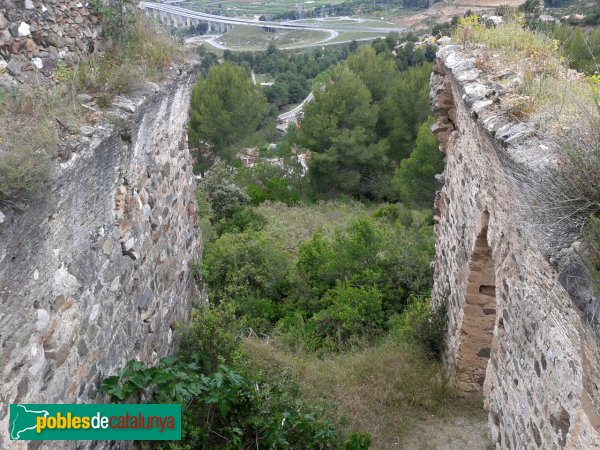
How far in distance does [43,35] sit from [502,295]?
3187 millimetres

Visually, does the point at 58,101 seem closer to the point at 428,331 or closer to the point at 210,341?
the point at 210,341

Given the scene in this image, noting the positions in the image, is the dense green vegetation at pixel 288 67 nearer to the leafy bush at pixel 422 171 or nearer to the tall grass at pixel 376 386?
the leafy bush at pixel 422 171

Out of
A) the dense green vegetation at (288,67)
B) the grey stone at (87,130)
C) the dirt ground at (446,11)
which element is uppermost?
the grey stone at (87,130)

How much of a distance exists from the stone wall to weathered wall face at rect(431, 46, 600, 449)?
106 inches

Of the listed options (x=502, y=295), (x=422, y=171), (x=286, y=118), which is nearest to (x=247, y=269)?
(x=502, y=295)

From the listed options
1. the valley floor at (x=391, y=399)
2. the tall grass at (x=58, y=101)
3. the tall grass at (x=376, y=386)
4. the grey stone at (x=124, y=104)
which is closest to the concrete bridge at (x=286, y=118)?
the tall grass at (x=376, y=386)

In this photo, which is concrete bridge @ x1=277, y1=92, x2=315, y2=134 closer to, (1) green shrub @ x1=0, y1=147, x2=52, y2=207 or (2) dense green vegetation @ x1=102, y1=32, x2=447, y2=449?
(2) dense green vegetation @ x1=102, y1=32, x2=447, y2=449

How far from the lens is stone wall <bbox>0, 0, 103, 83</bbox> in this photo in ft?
9.68

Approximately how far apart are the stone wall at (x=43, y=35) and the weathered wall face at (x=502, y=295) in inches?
106

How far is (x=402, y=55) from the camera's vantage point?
68.7 feet

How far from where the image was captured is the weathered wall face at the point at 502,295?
2314mm

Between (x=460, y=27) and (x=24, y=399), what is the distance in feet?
18.9

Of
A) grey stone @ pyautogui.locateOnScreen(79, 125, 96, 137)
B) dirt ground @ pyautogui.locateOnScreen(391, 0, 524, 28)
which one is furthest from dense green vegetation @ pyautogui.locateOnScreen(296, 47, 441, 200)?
grey stone @ pyautogui.locateOnScreen(79, 125, 96, 137)

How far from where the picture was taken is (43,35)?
3195 millimetres
